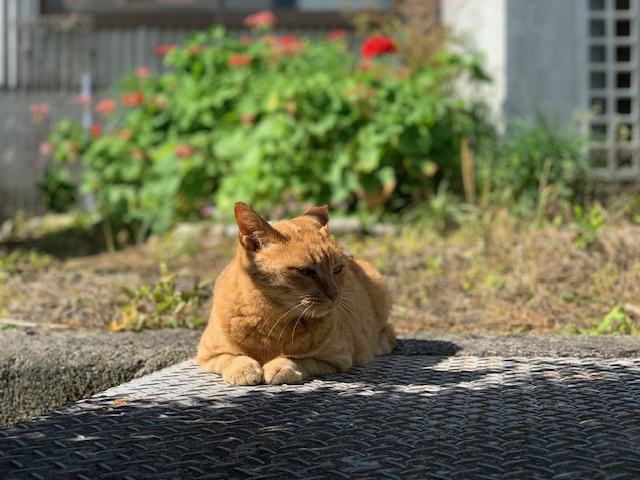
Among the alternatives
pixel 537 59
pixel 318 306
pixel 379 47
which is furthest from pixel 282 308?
pixel 537 59

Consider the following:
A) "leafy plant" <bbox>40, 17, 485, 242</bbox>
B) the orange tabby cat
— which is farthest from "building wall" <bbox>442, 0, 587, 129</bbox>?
the orange tabby cat

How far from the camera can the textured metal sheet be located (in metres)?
2.01

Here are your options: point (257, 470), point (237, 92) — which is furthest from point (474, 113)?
point (257, 470)

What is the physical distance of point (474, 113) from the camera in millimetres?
7977

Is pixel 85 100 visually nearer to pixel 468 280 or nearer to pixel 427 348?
pixel 468 280

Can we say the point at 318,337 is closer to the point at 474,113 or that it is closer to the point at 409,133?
the point at 409,133

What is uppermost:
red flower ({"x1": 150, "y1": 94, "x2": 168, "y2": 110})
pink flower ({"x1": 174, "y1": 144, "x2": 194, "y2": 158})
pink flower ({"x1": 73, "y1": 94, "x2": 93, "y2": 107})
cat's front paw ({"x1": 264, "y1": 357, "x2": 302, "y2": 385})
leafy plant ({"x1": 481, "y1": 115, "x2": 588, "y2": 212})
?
pink flower ({"x1": 73, "y1": 94, "x2": 93, "y2": 107})

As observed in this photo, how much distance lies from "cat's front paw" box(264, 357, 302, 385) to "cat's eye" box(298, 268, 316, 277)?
0.30 m

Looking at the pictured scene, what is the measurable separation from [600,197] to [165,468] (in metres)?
5.81

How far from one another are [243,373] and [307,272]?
38 cm

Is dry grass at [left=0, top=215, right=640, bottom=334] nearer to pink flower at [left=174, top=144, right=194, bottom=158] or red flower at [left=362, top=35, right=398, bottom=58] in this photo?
pink flower at [left=174, top=144, right=194, bottom=158]

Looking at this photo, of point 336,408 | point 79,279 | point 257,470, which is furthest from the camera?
point 79,279

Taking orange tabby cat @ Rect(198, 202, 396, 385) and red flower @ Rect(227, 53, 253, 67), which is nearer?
orange tabby cat @ Rect(198, 202, 396, 385)

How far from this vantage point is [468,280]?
17.1ft
